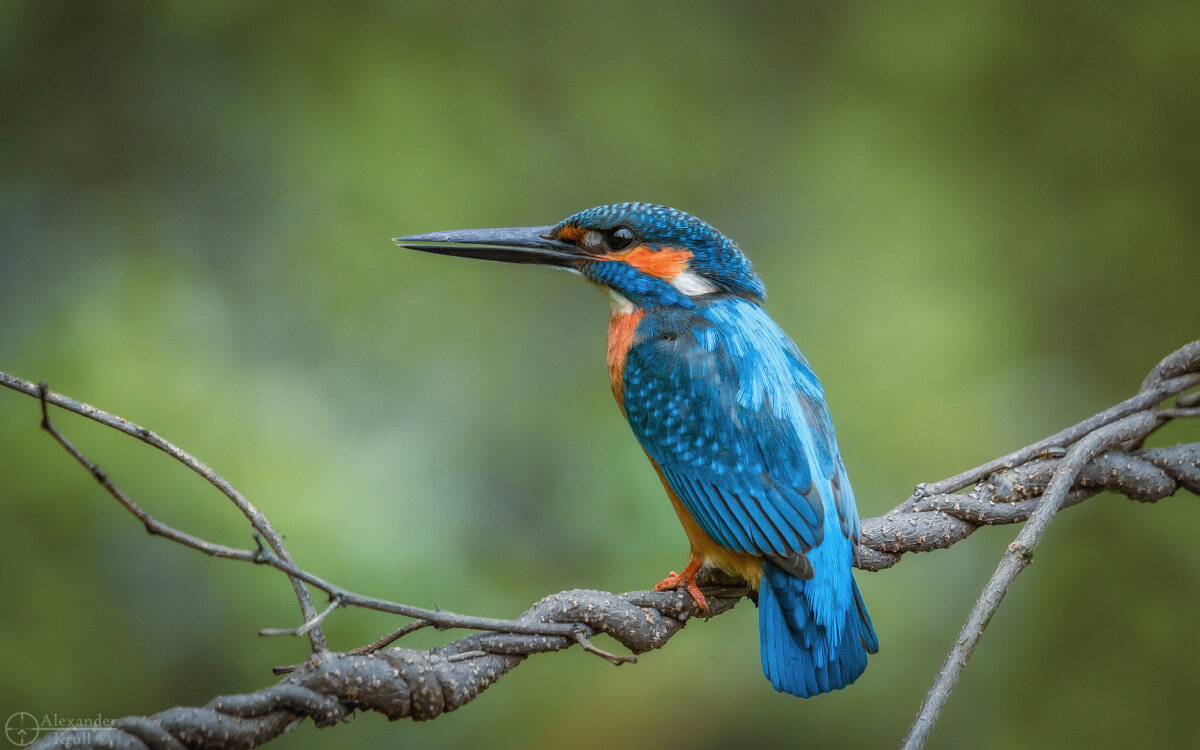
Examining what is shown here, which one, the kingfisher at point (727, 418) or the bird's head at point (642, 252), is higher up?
the bird's head at point (642, 252)

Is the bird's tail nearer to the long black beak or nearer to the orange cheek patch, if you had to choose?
the orange cheek patch

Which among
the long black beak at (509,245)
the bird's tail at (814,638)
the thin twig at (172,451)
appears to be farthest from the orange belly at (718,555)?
the thin twig at (172,451)

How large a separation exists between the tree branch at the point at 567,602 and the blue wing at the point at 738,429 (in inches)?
5.8

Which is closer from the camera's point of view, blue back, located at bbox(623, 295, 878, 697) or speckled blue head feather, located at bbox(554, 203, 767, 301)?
blue back, located at bbox(623, 295, 878, 697)

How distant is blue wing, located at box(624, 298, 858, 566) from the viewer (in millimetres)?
1588

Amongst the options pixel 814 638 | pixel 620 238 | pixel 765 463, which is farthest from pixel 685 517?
pixel 620 238

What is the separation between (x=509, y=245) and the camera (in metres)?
2.01

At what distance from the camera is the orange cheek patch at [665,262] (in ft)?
6.35

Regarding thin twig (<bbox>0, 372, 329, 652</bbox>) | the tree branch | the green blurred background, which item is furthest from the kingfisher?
the green blurred background

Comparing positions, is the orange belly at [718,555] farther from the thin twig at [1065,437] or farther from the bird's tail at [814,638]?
the thin twig at [1065,437]

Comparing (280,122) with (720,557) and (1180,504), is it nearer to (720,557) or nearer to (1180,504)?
(720,557)

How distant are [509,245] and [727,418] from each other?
0.63 metres

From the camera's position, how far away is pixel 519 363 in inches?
122

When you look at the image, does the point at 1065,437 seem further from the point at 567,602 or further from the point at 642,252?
the point at 567,602
